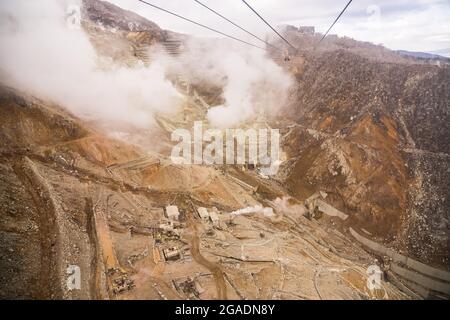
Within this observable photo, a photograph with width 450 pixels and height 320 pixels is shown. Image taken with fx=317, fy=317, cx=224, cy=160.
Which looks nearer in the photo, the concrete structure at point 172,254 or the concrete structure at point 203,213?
the concrete structure at point 172,254

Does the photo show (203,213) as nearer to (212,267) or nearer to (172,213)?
(172,213)

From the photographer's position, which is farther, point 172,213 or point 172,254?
point 172,213

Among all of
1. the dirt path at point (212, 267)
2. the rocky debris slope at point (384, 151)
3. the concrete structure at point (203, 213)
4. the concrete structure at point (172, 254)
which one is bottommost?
the dirt path at point (212, 267)

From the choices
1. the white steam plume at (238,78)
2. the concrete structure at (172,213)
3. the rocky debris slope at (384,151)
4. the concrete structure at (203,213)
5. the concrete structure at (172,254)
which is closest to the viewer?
the concrete structure at (172,254)

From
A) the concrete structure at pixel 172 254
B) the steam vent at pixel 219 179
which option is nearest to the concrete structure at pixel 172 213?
the steam vent at pixel 219 179

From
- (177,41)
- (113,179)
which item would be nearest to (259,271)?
(113,179)

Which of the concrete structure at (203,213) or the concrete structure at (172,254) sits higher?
the concrete structure at (203,213)

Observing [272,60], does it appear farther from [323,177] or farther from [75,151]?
[75,151]

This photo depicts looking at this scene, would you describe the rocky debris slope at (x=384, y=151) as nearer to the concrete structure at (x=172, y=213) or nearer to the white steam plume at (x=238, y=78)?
the white steam plume at (x=238, y=78)

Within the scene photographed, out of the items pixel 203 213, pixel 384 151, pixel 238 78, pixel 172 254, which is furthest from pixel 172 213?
pixel 238 78
